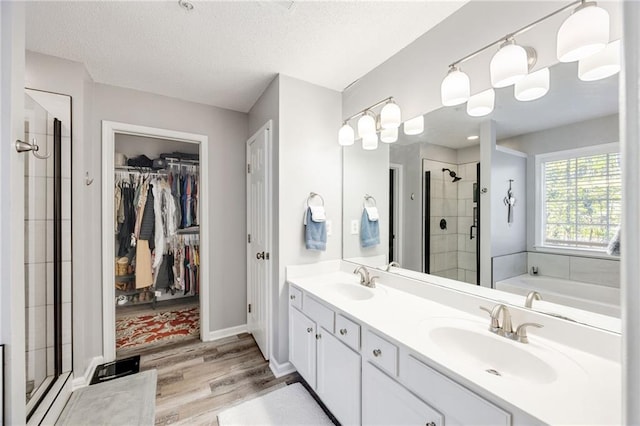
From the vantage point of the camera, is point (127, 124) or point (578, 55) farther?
point (127, 124)

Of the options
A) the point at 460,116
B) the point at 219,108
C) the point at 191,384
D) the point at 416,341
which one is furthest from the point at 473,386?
the point at 219,108

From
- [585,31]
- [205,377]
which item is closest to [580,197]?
[585,31]

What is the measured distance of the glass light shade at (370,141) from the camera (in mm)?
2057

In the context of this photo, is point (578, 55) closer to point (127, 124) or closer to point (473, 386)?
point (473, 386)

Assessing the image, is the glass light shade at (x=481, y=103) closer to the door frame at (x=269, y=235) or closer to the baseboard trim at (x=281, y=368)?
the door frame at (x=269, y=235)

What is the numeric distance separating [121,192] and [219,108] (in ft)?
5.41

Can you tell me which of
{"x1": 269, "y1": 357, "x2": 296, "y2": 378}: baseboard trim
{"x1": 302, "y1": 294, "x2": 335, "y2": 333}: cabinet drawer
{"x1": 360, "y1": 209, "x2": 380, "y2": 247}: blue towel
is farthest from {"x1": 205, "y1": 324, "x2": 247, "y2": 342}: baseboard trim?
{"x1": 360, "y1": 209, "x2": 380, "y2": 247}: blue towel

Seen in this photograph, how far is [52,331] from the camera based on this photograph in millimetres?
1788

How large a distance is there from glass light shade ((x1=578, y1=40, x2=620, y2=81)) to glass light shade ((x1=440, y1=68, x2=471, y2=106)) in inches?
16.8

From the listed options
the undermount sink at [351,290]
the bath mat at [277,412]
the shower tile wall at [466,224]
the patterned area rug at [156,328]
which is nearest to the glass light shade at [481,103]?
the shower tile wall at [466,224]

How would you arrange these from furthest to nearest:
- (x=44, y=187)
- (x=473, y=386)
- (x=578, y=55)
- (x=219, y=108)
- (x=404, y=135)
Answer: (x=219, y=108) < (x=404, y=135) < (x=44, y=187) < (x=578, y=55) < (x=473, y=386)

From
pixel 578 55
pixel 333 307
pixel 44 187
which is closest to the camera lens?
pixel 578 55

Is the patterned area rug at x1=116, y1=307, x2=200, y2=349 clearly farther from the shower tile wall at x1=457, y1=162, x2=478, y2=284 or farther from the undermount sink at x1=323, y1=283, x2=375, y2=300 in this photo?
the shower tile wall at x1=457, y1=162, x2=478, y2=284

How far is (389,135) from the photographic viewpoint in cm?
197
